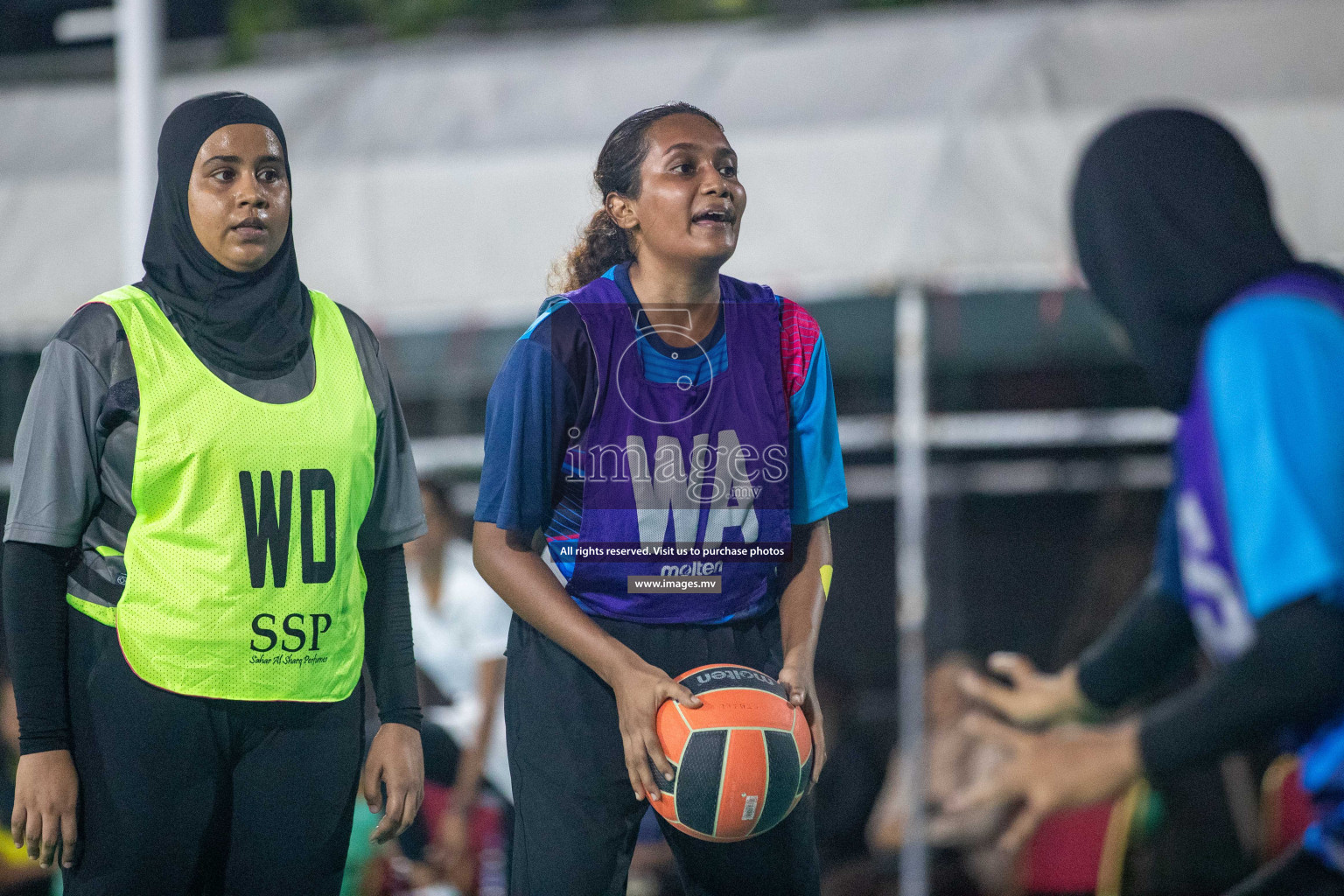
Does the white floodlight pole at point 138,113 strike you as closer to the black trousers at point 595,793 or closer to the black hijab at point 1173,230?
the black trousers at point 595,793

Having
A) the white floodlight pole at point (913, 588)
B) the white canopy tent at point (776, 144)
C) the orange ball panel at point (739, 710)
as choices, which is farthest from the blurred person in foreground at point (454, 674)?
the orange ball panel at point (739, 710)

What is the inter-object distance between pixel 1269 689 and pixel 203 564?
6.20ft

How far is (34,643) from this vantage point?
2549 mm

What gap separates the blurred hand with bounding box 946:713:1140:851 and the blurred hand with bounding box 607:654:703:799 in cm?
71

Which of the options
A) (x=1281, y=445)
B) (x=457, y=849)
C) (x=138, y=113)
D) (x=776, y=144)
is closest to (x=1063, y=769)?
(x=1281, y=445)

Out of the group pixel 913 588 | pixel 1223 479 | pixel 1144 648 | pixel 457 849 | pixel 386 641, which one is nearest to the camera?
pixel 1223 479

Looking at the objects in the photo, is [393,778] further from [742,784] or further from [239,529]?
[742,784]

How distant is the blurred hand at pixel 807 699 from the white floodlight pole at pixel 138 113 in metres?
2.26

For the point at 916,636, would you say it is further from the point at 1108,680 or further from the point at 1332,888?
the point at 1332,888

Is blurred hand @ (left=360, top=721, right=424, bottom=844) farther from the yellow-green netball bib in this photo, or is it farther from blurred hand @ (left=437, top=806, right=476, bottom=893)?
blurred hand @ (left=437, top=806, right=476, bottom=893)

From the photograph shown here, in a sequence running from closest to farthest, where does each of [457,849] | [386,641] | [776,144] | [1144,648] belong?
[1144,648], [386,641], [457,849], [776,144]

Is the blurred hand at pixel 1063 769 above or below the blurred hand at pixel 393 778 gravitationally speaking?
above

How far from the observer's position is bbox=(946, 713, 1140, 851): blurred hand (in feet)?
6.63

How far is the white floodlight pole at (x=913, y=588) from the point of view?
5.15 meters
